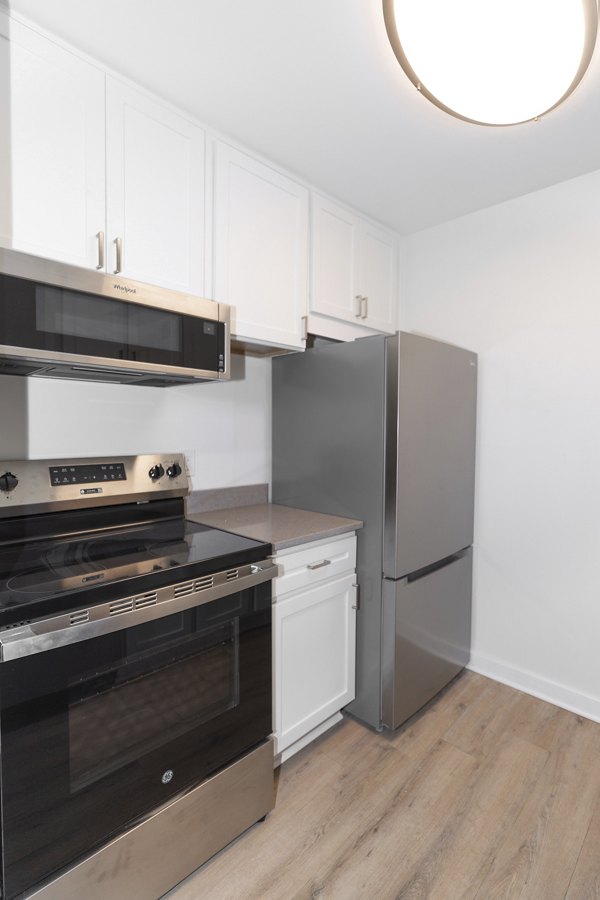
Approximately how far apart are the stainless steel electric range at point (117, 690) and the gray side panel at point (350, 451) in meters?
0.59

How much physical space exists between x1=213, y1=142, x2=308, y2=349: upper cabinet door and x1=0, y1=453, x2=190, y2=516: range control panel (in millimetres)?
594

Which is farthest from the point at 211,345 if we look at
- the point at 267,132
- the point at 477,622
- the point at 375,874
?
the point at 477,622

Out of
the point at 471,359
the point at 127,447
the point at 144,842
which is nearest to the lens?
the point at 144,842

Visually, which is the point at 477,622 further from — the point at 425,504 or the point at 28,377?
the point at 28,377

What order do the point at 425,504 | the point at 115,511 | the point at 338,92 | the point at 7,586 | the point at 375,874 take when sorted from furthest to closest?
the point at 425,504
the point at 115,511
the point at 338,92
the point at 375,874
the point at 7,586

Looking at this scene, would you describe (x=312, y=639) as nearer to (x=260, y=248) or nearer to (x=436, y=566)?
(x=436, y=566)

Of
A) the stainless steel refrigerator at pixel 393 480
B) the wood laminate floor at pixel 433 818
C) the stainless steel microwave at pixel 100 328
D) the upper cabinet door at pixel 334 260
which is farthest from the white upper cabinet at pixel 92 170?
the wood laminate floor at pixel 433 818

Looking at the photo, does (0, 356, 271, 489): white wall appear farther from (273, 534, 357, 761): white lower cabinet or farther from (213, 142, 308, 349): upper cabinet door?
(273, 534, 357, 761): white lower cabinet

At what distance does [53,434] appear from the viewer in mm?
1633

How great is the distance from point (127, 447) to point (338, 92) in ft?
4.63

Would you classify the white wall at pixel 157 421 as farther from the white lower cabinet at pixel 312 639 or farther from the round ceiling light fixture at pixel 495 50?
the round ceiling light fixture at pixel 495 50

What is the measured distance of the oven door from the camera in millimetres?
1000

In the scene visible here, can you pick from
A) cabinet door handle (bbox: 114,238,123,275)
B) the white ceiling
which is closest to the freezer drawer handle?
cabinet door handle (bbox: 114,238,123,275)

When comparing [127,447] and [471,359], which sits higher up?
[471,359]
